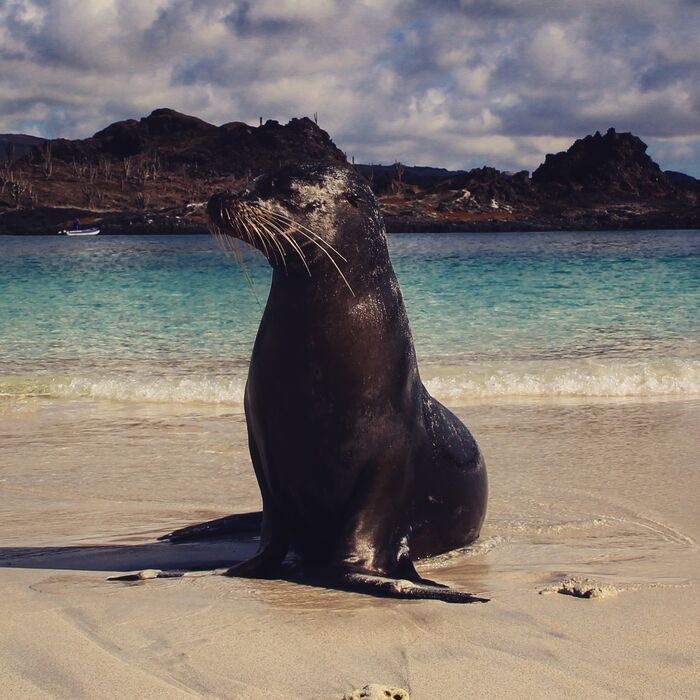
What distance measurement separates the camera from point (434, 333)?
669 inches

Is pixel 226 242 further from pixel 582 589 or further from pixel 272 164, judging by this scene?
pixel 272 164

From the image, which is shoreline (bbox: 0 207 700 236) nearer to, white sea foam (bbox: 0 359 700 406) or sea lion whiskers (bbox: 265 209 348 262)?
white sea foam (bbox: 0 359 700 406)

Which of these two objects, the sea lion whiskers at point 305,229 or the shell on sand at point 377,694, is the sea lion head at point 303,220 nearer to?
the sea lion whiskers at point 305,229

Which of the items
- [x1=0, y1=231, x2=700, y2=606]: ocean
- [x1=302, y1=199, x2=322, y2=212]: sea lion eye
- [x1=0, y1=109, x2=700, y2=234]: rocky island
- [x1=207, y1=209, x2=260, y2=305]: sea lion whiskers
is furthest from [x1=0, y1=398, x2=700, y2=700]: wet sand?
[x1=0, y1=109, x2=700, y2=234]: rocky island

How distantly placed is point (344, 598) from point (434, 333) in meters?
13.5

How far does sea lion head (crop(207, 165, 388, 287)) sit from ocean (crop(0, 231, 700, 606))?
0.22 metres

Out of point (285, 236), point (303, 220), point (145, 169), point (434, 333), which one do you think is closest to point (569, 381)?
point (434, 333)

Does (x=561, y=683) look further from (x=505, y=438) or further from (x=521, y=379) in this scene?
(x=521, y=379)

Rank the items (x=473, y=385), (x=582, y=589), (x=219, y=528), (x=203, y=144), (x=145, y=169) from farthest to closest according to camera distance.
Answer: (x=203, y=144) < (x=145, y=169) < (x=473, y=385) < (x=219, y=528) < (x=582, y=589)

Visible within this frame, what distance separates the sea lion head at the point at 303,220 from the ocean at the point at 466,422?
22 centimetres

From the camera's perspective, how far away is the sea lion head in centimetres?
386

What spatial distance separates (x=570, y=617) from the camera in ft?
10.6

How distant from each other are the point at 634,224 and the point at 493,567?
4376 inches

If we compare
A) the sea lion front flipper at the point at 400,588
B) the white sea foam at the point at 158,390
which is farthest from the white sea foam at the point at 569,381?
the sea lion front flipper at the point at 400,588
